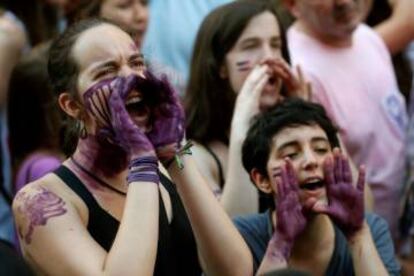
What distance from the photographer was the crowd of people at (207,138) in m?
3.50

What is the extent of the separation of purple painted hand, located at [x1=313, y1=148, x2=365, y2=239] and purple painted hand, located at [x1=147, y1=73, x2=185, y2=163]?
0.60 meters

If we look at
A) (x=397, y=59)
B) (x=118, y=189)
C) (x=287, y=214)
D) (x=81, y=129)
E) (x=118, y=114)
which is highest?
(x=118, y=114)

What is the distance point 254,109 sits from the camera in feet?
15.7

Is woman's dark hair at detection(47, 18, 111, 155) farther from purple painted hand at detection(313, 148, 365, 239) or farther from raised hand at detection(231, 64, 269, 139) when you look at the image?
raised hand at detection(231, 64, 269, 139)

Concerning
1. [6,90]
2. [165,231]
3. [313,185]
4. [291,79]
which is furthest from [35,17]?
[165,231]

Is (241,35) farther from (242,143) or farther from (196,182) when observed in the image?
(196,182)

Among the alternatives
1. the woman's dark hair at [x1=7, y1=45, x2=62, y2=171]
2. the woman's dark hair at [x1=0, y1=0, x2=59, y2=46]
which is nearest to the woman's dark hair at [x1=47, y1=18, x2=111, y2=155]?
the woman's dark hair at [x1=7, y1=45, x2=62, y2=171]

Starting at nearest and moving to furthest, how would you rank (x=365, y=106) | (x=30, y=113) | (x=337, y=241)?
(x=337, y=241), (x=30, y=113), (x=365, y=106)

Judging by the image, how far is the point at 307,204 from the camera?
398 centimetres

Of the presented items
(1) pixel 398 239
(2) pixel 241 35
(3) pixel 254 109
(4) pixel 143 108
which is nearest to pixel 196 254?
(4) pixel 143 108

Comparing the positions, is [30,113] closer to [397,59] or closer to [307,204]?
[307,204]

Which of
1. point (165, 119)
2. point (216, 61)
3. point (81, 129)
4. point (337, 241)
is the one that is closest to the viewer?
point (165, 119)

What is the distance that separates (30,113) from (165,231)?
1483 millimetres

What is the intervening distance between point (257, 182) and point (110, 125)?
0.89 meters
